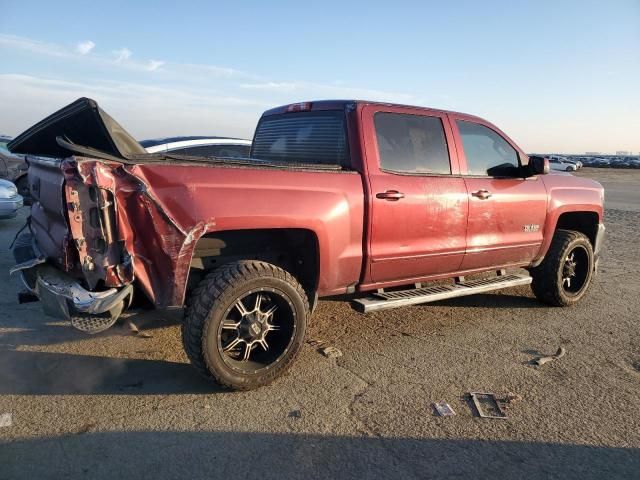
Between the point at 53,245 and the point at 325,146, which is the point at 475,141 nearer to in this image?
the point at 325,146

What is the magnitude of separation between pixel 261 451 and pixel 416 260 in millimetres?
2245

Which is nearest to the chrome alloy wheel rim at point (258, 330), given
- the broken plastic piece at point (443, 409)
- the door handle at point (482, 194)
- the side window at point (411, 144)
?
the broken plastic piece at point (443, 409)

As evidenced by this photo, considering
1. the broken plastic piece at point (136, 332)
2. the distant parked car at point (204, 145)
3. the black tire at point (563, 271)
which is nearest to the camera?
the broken plastic piece at point (136, 332)

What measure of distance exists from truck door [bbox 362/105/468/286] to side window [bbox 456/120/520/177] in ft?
0.86

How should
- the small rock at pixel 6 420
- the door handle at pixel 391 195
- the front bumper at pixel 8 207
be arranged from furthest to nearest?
the front bumper at pixel 8 207, the door handle at pixel 391 195, the small rock at pixel 6 420

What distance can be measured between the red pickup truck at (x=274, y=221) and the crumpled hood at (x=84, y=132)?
0.02 m

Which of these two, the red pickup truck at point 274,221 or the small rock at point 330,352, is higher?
the red pickup truck at point 274,221

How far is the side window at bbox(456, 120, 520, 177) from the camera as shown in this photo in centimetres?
503

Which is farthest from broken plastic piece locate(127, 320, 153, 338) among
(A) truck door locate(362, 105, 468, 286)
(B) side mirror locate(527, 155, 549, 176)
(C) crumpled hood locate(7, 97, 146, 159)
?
(B) side mirror locate(527, 155, 549, 176)

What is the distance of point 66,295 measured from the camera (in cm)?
319

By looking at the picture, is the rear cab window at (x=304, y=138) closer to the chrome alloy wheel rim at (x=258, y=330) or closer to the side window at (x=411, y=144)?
the side window at (x=411, y=144)

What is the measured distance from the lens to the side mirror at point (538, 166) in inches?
204

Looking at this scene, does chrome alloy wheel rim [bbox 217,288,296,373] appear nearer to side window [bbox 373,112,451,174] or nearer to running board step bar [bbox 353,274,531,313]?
running board step bar [bbox 353,274,531,313]

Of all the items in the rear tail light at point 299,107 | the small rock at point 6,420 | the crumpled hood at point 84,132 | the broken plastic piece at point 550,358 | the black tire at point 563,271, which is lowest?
the broken plastic piece at point 550,358
